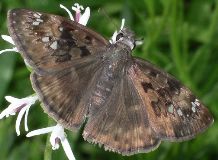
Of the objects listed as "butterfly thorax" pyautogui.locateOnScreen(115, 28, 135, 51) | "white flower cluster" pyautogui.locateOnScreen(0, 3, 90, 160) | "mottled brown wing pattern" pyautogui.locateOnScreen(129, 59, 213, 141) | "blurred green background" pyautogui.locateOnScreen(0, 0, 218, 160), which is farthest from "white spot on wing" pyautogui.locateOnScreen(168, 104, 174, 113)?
"blurred green background" pyautogui.locateOnScreen(0, 0, 218, 160)

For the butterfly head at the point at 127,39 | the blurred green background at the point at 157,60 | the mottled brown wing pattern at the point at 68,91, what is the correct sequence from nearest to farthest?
the mottled brown wing pattern at the point at 68,91 → the butterfly head at the point at 127,39 → the blurred green background at the point at 157,60

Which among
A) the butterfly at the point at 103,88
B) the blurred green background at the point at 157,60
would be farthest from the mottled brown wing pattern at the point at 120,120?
the blurred green background at the point at 157,60

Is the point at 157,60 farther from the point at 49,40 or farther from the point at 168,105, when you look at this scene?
the point at 49,40

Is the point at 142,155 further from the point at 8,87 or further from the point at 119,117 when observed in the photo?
the point at 8,87

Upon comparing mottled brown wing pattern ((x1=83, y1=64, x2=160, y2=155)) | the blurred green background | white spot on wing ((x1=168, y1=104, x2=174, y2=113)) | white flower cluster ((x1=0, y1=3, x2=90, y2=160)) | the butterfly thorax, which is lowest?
the blurred green background

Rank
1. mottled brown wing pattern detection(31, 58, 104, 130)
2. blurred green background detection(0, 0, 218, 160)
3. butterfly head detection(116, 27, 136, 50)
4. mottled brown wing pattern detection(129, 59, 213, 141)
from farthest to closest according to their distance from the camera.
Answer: blurred green background detection(0, 0, 218, 160) < butterfly head detection(116, 27, 136, 50) < mottled brown wing pattern detection(129, 59, 213, 141) < mottled brown wing pattern detection(31, 58, 104, 130)

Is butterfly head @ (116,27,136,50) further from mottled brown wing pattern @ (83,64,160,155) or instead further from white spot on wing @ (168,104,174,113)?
white spot on wing @ (168,104,174,113)

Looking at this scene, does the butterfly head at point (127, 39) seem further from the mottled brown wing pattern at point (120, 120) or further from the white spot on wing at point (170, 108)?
the white spot on wing at point (170, 108)
